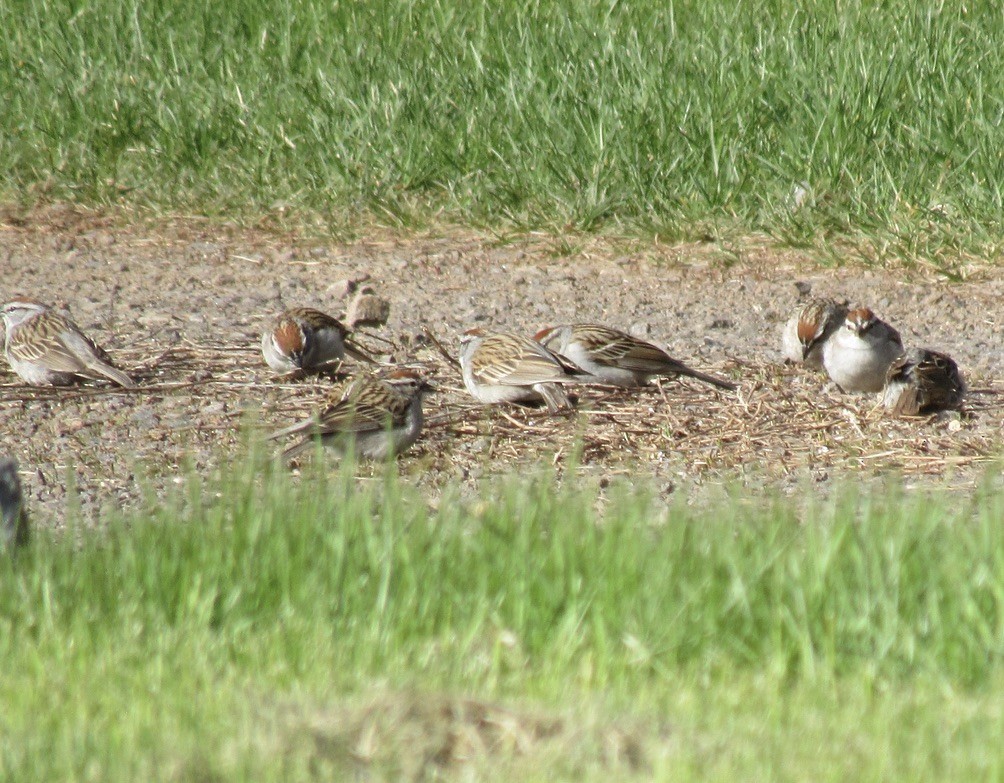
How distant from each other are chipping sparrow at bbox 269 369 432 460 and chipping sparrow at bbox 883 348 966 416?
223 centimetres

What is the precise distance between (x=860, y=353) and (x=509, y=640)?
4.02 metres

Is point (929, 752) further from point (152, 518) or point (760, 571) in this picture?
point (152, 518)

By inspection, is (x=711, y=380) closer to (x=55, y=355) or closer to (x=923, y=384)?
(x=923, y=384)

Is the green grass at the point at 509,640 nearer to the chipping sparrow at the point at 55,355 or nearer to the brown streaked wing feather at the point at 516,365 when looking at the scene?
the brown streaked wing feather at the point at 516,365

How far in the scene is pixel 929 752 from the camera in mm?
3543

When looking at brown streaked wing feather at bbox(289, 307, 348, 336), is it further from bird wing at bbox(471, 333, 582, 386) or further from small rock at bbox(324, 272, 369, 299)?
small rock at bbox(324, 272, 369, 299)

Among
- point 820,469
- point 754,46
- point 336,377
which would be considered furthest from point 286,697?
point 754,46

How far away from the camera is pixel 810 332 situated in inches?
323

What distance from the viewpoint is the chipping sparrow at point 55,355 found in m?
7.75

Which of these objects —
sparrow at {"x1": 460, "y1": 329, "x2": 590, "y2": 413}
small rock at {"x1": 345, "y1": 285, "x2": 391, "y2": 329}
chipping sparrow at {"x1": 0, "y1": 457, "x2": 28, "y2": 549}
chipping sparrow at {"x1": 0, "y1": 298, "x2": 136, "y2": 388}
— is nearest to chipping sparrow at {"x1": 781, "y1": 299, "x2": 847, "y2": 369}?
sparrow at {"x1": 460, "y1": 329, "x2": 590, "y2": 413}

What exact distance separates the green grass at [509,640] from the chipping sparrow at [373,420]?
156cm

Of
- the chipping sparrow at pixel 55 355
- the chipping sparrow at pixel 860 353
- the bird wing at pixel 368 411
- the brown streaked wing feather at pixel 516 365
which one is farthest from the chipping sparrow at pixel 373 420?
the chipping sparrow at pixel 860 353

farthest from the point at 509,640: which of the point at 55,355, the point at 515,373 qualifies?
the point at 55,355

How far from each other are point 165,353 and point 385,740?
528cm
